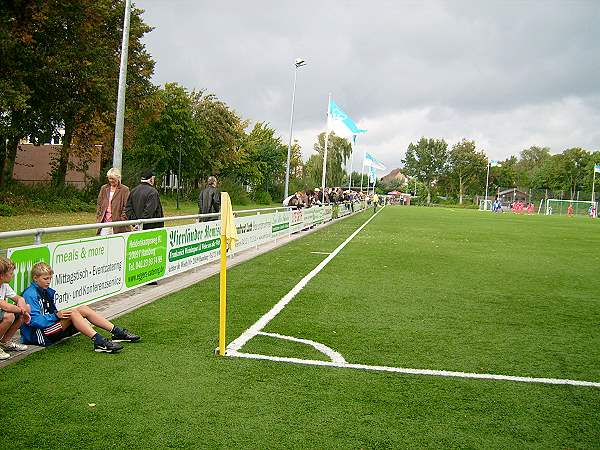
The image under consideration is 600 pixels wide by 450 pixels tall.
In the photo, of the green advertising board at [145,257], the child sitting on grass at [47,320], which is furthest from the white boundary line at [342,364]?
the green advertising board at [145,257]

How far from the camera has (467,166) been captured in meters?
122

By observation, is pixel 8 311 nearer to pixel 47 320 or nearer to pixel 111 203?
pixel 47 320

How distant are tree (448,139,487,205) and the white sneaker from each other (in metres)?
120

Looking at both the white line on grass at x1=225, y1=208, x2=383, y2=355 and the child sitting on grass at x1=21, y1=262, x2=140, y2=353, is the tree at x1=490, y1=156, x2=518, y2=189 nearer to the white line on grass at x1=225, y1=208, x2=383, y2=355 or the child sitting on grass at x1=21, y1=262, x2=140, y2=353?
the white line on grass at x1=225, y1=208, x2=383, y2=355

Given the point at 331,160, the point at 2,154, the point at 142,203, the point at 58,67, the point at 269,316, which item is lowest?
the point at 269,316

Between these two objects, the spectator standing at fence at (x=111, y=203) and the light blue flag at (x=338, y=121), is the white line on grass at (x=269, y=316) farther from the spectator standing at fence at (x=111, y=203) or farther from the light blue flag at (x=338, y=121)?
the light blue flag at (x=338, y=121)

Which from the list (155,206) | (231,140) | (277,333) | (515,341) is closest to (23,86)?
(155,206)

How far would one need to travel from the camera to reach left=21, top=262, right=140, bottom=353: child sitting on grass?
211 inches

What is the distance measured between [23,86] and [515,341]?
80.7 ft

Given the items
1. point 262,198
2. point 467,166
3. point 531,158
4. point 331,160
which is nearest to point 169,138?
point 262,198

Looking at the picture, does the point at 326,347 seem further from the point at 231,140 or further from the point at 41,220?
the point at 231,140

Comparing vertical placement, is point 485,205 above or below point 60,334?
above

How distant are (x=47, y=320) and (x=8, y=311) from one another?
52 cm

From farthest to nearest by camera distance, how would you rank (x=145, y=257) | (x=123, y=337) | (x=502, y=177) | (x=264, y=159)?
(x=502, y=177) → (x=264, y=159) → (x=145, y=257) → (x=123, y=337)
